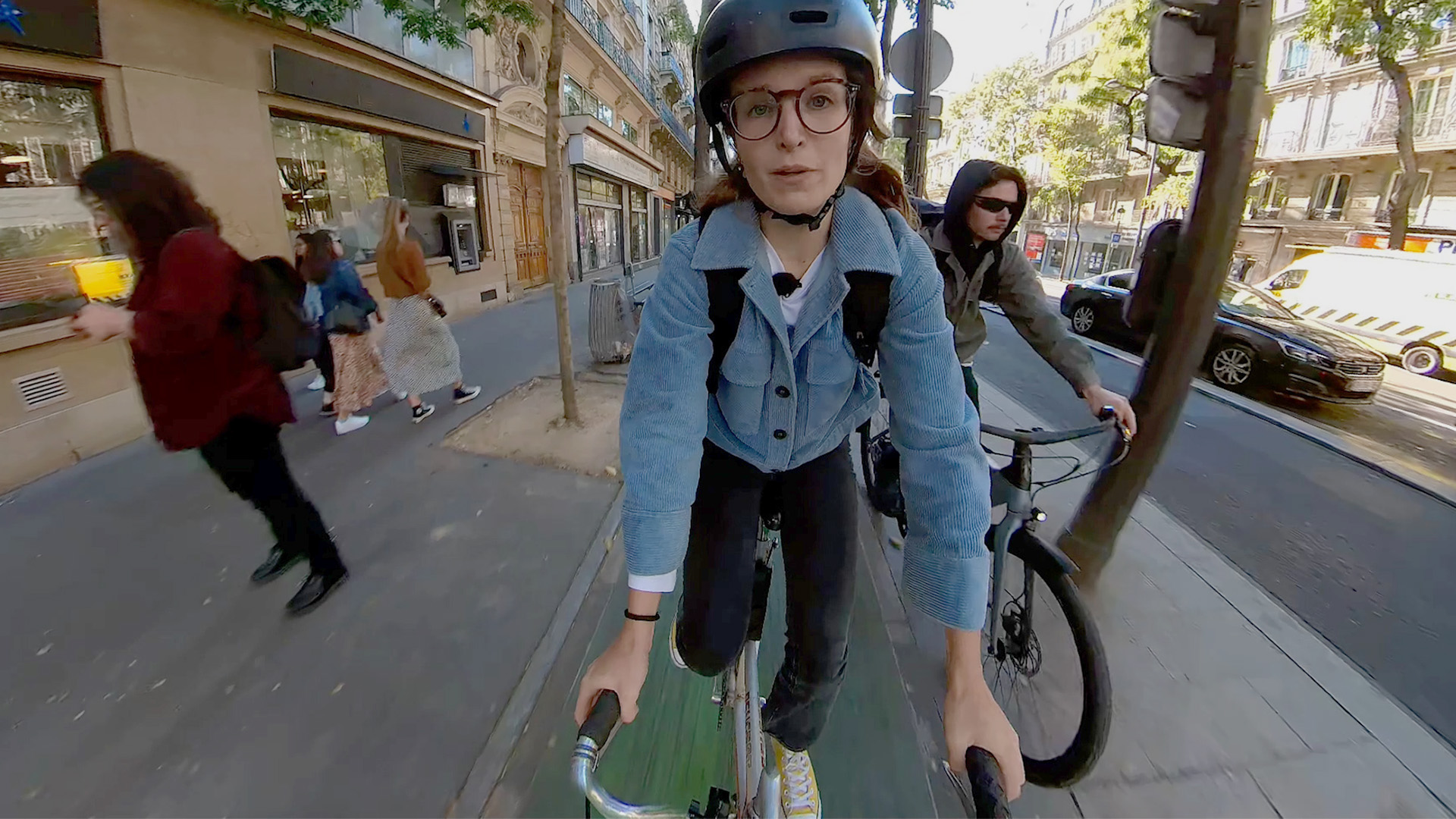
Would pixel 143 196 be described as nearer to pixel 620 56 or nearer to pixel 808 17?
pixel 808 17

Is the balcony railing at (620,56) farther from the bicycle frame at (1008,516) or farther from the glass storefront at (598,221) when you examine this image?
the bicycle frame at (1008,516)

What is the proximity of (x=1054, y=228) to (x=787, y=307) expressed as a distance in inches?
1753

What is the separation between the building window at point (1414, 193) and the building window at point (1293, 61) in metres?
6.25

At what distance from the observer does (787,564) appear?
5.31 ft

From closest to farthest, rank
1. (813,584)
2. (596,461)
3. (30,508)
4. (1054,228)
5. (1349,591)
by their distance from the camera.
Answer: (813,584)
(1349,591)
(30,508)
(596,461)
(1054,228)

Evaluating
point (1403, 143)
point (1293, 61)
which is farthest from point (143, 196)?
point (1293, 61)

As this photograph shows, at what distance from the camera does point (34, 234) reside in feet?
15.5

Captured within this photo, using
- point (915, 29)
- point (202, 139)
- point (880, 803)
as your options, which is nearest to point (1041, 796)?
point (880, 803)

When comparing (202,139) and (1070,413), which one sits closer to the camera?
(202,139)

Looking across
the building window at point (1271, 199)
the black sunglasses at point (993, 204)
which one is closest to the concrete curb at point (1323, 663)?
the black sunglasses at point (993, 204)

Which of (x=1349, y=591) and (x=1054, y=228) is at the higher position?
(x=1054, y=228)

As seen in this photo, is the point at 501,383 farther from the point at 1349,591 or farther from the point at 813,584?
the point at 1349,591

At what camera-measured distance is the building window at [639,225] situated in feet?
88.6

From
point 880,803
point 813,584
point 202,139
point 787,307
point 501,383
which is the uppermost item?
point 202,139
